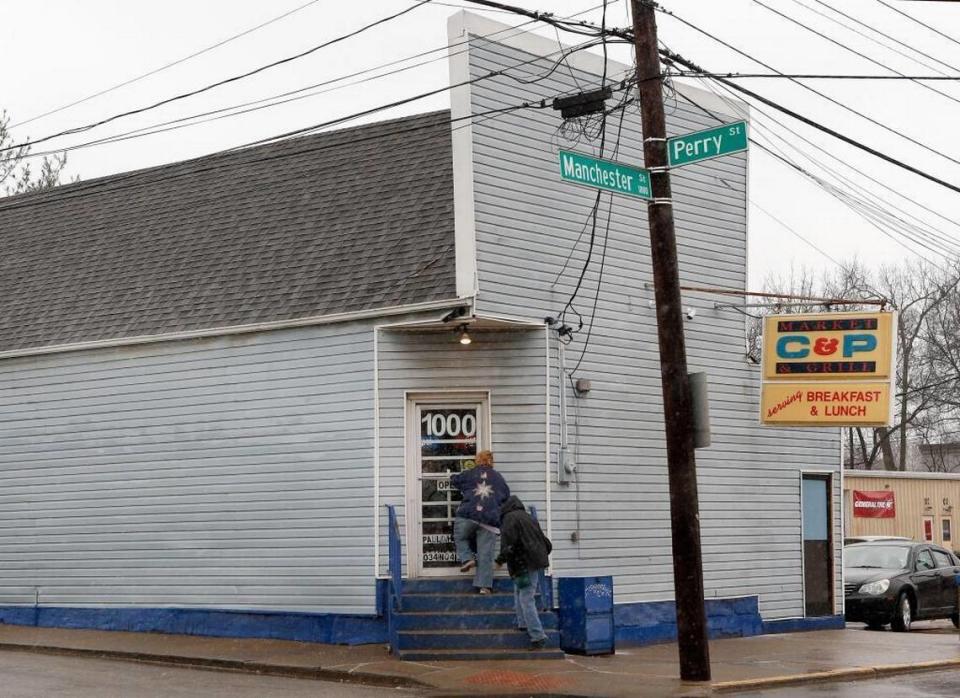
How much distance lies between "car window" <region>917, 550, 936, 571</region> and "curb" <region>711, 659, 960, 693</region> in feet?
24.3

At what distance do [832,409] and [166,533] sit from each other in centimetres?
949

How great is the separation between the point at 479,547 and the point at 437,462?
4.70 ft

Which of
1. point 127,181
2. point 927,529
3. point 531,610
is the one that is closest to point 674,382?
point 531,610

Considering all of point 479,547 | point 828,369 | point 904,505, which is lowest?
point 904,505

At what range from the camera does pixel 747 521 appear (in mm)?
20578

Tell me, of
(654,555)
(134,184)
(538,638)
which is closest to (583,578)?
(538,638)

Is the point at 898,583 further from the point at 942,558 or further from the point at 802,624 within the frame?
the point at 802,624

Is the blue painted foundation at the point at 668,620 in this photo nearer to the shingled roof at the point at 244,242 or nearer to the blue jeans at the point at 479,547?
the blue jeans at the point at 479,547

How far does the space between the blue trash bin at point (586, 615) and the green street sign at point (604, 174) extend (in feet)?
16.5

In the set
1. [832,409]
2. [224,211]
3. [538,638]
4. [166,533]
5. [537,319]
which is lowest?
[538,638]

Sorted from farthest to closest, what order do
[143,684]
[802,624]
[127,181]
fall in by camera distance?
[127,181] < [802,624] < [143,684]

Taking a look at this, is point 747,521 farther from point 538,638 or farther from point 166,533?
point 166,533

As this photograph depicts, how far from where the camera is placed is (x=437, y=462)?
1791cm

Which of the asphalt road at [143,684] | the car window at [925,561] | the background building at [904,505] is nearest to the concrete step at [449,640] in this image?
the asphalt road at [143,684]
